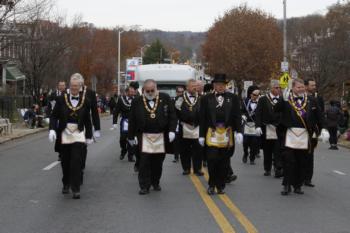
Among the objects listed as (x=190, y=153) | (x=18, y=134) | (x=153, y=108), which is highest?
(x=153, y=108)

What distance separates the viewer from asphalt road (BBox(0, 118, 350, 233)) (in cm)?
784

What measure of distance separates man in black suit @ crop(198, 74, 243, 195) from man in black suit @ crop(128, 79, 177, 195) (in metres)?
0.59

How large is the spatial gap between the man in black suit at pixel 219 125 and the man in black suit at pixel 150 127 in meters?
0.59

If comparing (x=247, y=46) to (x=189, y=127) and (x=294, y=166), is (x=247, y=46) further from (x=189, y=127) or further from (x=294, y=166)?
(x=294, y=166)

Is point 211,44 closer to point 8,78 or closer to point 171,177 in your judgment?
point 8,78

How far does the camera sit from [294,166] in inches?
404

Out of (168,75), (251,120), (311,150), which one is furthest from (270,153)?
(168,75)

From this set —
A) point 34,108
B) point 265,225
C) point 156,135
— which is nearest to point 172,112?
point 156,135

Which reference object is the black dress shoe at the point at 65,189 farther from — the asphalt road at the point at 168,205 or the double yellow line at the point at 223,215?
the double yellow line at the point at 223,215

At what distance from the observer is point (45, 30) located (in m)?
33.6

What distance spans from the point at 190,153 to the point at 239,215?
4512 mm

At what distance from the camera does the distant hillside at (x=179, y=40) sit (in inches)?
4353

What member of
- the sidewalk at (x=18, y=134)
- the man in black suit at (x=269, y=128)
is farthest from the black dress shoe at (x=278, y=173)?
the sidewalk at (x=18, y=134)

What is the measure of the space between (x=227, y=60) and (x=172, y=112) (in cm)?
4909
